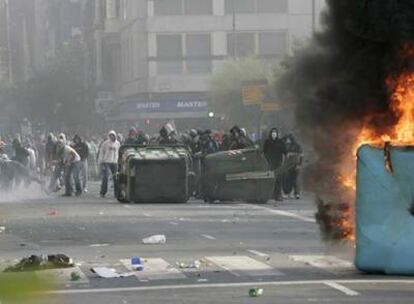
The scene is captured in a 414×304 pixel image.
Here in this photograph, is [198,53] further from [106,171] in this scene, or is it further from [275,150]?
[275,150]

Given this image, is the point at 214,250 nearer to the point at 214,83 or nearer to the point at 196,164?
the point at 196,164

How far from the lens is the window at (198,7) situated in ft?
250

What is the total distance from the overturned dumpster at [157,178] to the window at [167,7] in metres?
49.3

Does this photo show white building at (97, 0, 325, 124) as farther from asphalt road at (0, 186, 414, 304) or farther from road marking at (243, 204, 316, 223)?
road marking at (243, 204, 316, 223)

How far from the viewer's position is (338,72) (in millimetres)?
12188

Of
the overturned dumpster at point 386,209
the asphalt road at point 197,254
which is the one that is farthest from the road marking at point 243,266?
the overturned dumpster at point 386,209

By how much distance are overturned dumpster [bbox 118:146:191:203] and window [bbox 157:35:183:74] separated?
4818 centimetres

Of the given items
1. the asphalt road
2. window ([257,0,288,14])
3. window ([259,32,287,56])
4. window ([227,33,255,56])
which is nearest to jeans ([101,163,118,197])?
the asphalt road

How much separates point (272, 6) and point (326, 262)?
212ft

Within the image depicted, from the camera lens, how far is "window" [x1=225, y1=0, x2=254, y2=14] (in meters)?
75.7

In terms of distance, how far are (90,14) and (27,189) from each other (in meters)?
61.0

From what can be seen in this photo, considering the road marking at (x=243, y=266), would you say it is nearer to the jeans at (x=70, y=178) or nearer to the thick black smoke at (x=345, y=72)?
the thick black smoke at (x=345, y=72)

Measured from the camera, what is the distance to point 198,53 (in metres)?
75.9

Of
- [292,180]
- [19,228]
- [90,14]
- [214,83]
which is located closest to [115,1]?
[90,14]
